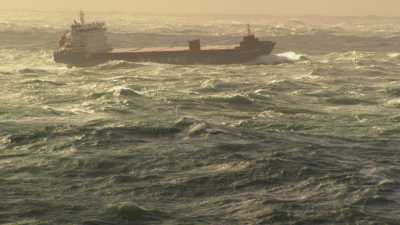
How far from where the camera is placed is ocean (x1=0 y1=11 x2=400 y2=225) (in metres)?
26.9

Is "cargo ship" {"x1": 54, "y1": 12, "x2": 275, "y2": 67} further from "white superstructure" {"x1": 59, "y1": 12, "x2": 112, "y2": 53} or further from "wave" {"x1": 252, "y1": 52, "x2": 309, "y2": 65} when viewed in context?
"wave" {"x1": 252, "y1": 52, "x2": 309, "y2": 65}

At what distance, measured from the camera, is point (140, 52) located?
97.9 meters

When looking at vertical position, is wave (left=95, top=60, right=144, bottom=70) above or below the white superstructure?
below

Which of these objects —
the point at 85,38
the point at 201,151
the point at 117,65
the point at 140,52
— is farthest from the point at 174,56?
the point at 201,151

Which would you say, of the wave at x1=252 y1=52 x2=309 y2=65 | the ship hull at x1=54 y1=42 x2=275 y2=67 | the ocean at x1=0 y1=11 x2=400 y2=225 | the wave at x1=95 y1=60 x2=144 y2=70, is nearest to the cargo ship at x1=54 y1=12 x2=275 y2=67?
the ship hull at x1=54 y1=42 x2=275 y2=67

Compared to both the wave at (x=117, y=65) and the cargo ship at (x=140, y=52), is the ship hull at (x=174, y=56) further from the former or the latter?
the wave at (x=117, y=65)

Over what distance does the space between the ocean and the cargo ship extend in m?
21.9

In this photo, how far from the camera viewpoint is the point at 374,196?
28.5m

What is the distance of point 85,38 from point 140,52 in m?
8.24

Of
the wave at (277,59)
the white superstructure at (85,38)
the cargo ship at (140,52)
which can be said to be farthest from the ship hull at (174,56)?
the white superstructure at (85,38)

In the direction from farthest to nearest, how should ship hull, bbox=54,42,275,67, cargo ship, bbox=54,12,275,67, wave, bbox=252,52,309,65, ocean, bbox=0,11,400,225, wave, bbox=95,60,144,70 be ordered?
cargo ship, bbox=54,12,275,67 < ship hull, bbox=54,42,275,67 < wave, bbox=252,52,309,65 < wave, bbox=95,60,144,70 < ocean, bbox=0,11,400,225

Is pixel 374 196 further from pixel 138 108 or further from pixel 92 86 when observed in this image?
pixel 92 86

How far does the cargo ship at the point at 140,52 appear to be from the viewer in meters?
93.8

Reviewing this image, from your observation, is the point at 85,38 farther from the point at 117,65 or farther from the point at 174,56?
the point at 174,56
